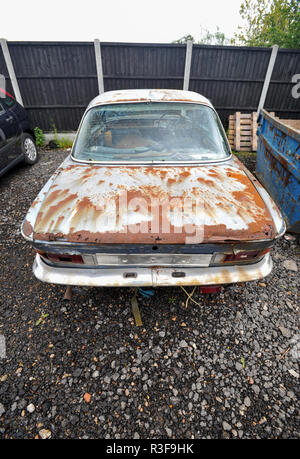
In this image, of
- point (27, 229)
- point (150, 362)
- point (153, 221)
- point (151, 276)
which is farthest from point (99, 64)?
point (150, 362)

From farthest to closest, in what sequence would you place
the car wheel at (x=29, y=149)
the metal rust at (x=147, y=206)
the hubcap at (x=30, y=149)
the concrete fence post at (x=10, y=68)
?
the concrete fence post at (x=10, y=68), the hubcap at (x=30, y=149), the car wheel at (x=29, y=149), the metal rust at (x=147, y=206)

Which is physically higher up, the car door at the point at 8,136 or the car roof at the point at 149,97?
the car roof at the point at 149,97

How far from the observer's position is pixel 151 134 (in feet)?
7.68

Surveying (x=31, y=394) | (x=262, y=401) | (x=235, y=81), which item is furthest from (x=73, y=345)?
(x=235, y=81)

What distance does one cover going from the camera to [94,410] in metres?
1.55

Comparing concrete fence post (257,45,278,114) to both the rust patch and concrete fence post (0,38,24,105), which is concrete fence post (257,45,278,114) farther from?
the rust patch

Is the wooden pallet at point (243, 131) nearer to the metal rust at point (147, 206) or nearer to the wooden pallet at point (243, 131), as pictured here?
the wooden pallet at point (243, 131)

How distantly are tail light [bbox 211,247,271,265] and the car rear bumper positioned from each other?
0.27ft

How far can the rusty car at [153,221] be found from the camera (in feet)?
4.87

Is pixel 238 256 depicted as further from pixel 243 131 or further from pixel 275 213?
pixel 243 131

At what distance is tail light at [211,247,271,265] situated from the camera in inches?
62.1

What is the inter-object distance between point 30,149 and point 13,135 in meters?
0.74

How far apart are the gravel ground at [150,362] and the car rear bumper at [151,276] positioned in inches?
24.0

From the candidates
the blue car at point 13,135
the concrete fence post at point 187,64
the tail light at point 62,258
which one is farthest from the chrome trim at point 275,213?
the concrete fence post at point 187,64
